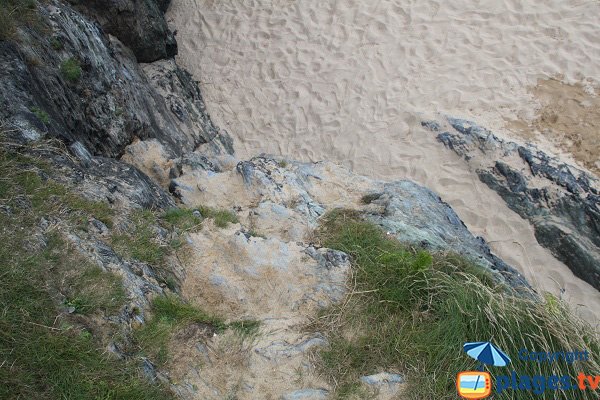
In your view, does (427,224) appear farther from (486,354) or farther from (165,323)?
(165,323)

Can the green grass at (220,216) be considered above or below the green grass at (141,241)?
below

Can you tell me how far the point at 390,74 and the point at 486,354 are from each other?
5.36 m

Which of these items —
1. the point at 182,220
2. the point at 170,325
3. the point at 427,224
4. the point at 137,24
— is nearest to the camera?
the point at 170,325

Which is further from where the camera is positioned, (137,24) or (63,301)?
(137,24)

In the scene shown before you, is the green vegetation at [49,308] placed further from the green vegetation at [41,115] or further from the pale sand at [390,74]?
the pale sand at [390,74]

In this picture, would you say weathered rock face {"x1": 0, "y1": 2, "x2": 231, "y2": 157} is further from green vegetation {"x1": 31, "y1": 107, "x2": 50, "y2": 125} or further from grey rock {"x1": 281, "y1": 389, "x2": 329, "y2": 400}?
grey rock {"x1": 281, "y1": 389, "x2": 329, "y2": 400}

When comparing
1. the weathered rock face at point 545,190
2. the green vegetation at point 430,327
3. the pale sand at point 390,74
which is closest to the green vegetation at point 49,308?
the green vegetation at point 430,327

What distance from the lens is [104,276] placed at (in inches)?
140

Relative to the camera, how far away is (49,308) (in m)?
3.21

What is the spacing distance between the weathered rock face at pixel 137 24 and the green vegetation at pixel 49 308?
3968 millimetres

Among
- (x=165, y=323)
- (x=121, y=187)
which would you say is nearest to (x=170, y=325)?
(x=165, y=323)

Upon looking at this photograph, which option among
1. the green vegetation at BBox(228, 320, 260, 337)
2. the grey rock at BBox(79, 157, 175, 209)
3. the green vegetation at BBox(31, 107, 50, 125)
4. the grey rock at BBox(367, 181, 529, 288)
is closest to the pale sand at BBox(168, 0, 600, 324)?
the grey rock at BBox(367, 181, 529, 288)

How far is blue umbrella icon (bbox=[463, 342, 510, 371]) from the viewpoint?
3014mm

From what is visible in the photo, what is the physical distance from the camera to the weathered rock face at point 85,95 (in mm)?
4652
